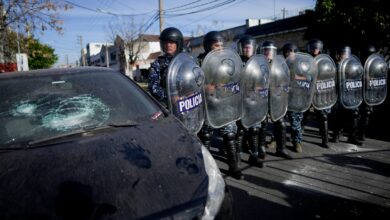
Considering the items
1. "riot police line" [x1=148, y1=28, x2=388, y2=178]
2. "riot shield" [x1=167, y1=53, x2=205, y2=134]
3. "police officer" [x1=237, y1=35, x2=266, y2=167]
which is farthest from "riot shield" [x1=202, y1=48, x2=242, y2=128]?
"police officer" [x1=237, y1=35, x2=266, y2=167]

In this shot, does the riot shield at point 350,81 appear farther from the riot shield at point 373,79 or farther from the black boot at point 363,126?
the black boot at point 363,126

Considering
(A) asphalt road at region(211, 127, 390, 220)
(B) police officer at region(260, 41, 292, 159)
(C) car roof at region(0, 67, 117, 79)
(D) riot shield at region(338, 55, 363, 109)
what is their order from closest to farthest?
(C) car roof at region(0, 67, 117, 79) → (A) asphalt road at region(211, 127, 390, 220) → (B) police officer at region(260, 41, 292, 159) → (D) riot shield at region(338, 55, 363, 109)

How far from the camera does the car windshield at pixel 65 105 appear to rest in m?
2.32

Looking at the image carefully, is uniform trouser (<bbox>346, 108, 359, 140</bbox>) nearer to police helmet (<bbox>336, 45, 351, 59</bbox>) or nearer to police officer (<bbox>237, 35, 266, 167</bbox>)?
police helmet (<bbox>336, 45, 351, 59</bbox>)

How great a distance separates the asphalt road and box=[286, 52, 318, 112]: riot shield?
0.88m

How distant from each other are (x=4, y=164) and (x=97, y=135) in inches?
22.8

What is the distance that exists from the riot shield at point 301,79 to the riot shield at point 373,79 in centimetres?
126

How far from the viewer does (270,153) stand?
17.8 ft

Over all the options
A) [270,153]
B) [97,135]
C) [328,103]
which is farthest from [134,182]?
[328,103]

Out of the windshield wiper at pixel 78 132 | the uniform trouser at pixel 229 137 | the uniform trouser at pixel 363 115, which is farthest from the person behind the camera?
the uniform trouser at pixel 363 115

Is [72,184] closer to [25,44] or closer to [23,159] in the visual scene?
[23,159]

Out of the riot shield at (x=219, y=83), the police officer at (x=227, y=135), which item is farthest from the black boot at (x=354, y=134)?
the riot shield at (x=219, y=83)

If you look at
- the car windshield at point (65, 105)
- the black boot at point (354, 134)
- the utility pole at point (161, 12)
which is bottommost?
the black boot at point (354, 134)

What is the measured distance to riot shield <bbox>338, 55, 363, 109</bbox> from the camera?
213 inches
